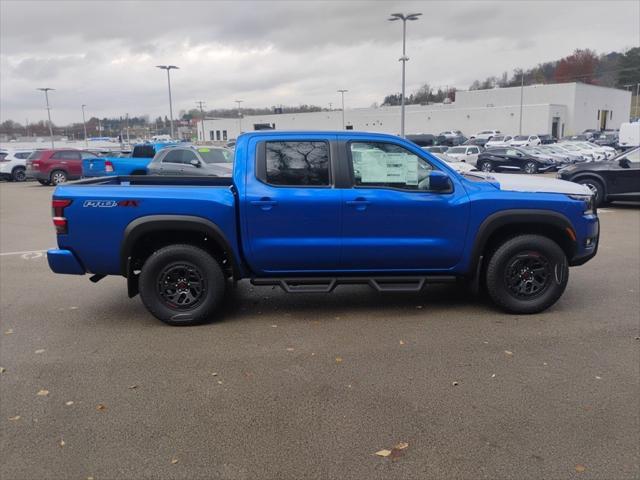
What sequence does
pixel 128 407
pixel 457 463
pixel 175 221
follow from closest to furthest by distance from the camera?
pixel 457 463, pixel 128 407, pixel 175 221

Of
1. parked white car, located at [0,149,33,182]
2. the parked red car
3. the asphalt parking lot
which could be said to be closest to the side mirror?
the asphalt parking lot

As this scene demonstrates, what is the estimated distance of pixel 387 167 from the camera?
212 inches

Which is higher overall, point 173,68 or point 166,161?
point 173,68

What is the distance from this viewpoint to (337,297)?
636 centimetres

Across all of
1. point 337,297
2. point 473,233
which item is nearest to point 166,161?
point 337,297

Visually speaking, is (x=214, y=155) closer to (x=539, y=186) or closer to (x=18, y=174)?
(x=539, y=186)

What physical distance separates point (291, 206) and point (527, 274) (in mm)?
2523

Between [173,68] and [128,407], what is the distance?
49296mm

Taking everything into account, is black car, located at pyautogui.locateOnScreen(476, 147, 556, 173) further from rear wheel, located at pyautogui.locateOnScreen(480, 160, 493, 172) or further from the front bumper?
the front bumper

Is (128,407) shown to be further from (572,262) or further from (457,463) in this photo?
(572,262)

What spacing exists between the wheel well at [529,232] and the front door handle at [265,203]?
220 cm

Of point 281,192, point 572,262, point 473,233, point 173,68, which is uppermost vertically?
point 173,68

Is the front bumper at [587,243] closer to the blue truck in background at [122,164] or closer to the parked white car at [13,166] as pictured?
the blue truck in background at [122,164]

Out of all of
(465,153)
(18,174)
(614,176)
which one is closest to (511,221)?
(614,176)
